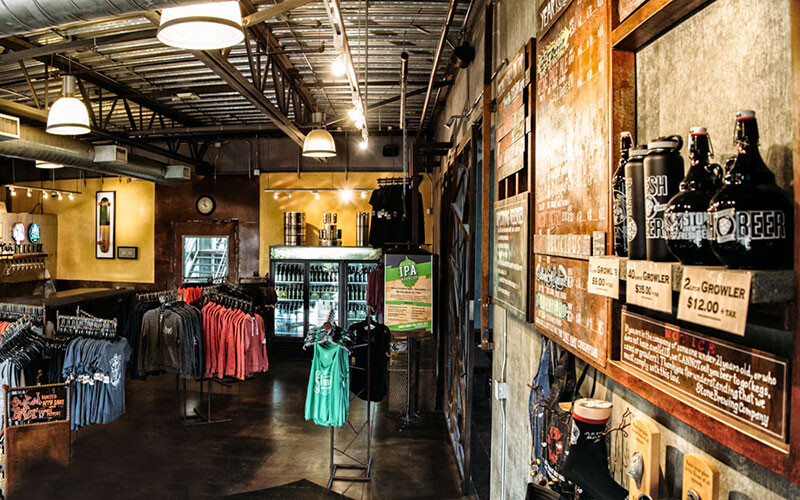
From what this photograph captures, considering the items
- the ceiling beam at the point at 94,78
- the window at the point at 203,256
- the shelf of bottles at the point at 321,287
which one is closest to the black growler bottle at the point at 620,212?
the ceiling beam at the point at 94,78

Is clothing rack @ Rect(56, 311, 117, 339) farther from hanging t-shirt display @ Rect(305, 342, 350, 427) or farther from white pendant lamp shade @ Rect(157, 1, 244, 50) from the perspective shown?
white pendant lamp shade @ Rect(157, 1, 244, 50)

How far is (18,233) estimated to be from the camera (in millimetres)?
9805

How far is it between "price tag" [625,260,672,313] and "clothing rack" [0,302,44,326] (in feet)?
17.6

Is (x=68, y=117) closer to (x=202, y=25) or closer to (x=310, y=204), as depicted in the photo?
(x=202, y=25)

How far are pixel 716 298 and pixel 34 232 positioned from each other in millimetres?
12280

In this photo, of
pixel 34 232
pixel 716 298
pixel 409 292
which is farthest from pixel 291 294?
pixel 716 298

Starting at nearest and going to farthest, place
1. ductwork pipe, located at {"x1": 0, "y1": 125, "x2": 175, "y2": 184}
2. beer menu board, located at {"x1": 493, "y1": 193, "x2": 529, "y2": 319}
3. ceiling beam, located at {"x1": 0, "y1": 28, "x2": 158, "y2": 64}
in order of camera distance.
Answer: beer menu board, located at {"x1": 493, "y1": 193, "x2": 529, "y2": 319} < ceiling beam, located at {"x1": 0, "y1": 28, "x2": 158, "y2": 64} < ductwork pipe, located at {"x1": 0, "y1": 125, "x2": 175, "y2": 184}

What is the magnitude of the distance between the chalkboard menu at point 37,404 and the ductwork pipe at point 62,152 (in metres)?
3.41

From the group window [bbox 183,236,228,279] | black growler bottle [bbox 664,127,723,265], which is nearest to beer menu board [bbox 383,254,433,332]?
black growler bottle [bbox 664,127,723,265]

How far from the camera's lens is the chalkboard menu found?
3764 mm

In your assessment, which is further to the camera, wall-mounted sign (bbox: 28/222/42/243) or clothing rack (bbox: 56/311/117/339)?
wall-mounted sign (bbox: 28/222/42/243)

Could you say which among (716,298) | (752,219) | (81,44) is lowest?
(716,298)

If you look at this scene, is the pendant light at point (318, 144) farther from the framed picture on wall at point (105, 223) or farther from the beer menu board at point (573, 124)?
the framed picture on wall at point (105, 223)

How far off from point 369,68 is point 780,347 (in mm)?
5718
